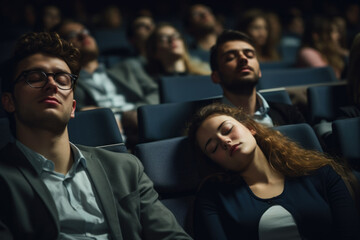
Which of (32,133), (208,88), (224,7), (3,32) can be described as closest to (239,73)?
(208,88)

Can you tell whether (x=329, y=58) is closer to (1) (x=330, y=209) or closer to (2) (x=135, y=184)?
(1) (x=330, y=209)

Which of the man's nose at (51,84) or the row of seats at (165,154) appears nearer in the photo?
the man's nose at (51,84)

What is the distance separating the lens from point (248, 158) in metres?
0.59

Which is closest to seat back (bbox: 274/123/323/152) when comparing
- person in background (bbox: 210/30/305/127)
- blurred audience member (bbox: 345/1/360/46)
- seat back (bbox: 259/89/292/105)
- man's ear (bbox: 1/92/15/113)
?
person in background (bbox: 210/30/305/127)

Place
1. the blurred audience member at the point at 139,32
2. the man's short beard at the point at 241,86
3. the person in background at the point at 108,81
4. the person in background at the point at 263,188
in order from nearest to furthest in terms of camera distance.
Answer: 1. the person in background at the point at 263,188
2. the man's short beard at the point at 241,86
3. the person in background at the point at 108,81
4. the blurred audience member at the point at 139,32

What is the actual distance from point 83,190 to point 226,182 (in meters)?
0.21

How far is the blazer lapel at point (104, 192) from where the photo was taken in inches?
19.6

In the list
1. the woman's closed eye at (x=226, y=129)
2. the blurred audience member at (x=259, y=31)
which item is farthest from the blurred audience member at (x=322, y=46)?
the woman's closed eye at (x=226, y=129)

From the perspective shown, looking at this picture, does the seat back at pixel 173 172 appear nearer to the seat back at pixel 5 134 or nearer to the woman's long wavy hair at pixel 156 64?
the seat back at pixel 5 134

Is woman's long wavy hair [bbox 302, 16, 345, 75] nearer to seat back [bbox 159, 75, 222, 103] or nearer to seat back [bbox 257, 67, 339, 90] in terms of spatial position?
seat back [bbox 257, 67, 339, 90]

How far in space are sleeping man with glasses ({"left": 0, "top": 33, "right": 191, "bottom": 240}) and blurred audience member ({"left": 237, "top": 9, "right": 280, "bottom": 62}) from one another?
3.12 feet

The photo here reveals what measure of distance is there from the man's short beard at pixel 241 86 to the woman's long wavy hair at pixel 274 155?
0.14 m

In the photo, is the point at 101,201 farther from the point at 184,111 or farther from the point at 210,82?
the point at 210,82

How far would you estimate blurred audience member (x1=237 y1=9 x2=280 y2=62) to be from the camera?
1387mm
